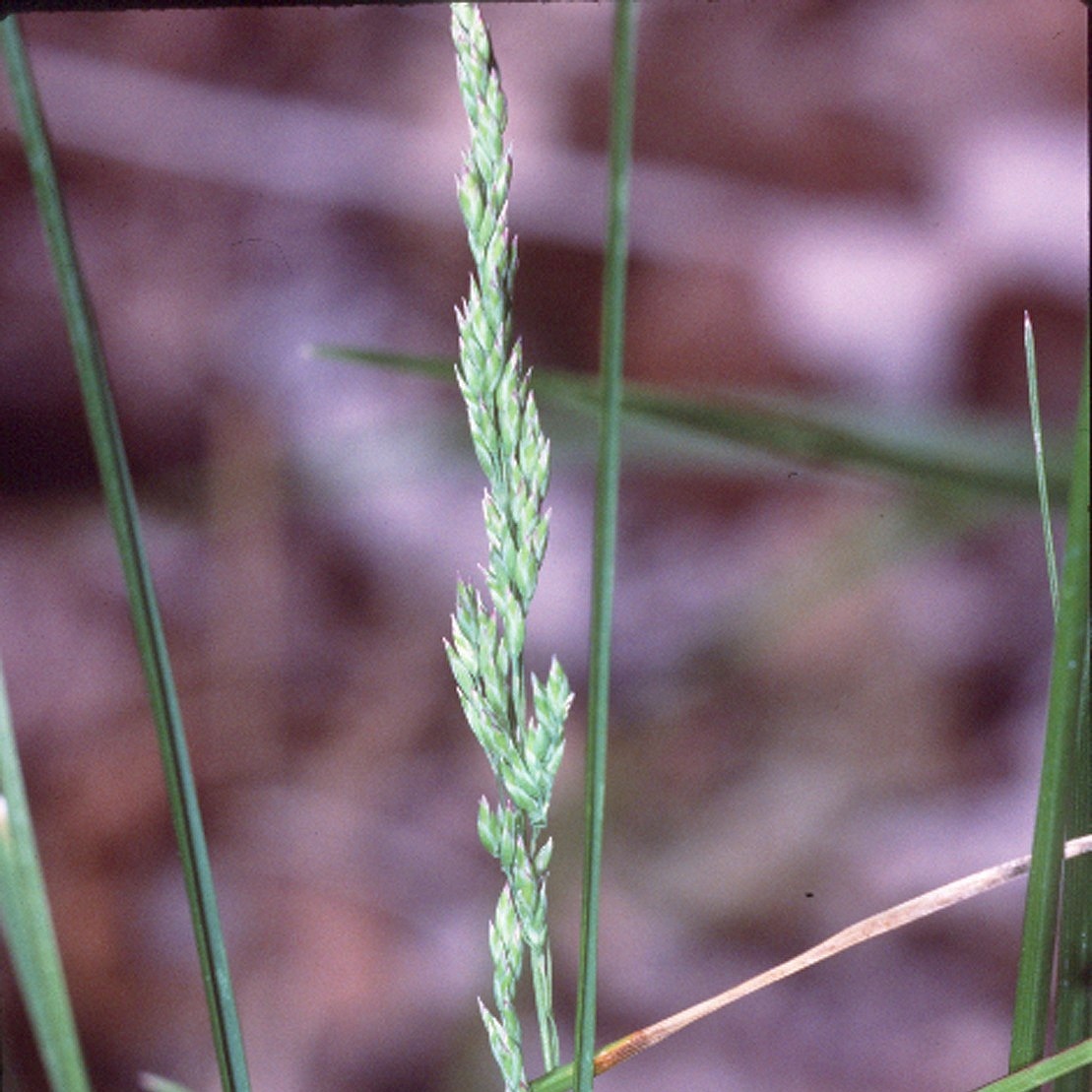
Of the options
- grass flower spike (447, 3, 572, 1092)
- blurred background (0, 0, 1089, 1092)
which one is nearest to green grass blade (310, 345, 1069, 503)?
→ grass flower spike (447, 3, 572, 1092)

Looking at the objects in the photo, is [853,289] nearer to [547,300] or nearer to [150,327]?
[547,300]

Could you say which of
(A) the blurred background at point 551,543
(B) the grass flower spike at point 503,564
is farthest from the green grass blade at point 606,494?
(A) the blurred background at point 551,543

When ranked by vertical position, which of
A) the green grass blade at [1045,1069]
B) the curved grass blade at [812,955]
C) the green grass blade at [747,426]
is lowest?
the green grass blade at [1045,1069]

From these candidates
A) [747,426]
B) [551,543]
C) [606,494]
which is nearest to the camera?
[606,494]

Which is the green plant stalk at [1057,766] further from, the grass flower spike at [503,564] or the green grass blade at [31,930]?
the green grass blade at [31,930]

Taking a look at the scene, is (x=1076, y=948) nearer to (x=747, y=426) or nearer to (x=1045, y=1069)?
(x=1045, y=1069)

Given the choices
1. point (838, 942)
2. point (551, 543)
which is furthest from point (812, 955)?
point (551, 543)
